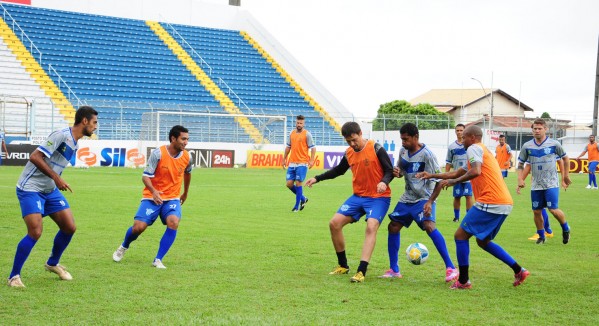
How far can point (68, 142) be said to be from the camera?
342 inches

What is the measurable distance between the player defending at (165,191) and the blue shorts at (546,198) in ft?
21.8

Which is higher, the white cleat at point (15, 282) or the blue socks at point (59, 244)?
the blue socks at point (59, 244)

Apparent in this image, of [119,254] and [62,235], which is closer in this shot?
[62,235]

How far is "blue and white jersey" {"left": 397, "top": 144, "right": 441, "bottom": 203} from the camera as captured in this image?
969cm

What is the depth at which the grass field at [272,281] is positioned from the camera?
7336 millimetres

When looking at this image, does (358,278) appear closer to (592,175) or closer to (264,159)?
(592,175)

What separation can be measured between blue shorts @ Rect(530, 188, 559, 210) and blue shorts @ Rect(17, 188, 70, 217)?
8.37m

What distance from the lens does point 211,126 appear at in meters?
43.1

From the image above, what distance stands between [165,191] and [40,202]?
2005 millimetres

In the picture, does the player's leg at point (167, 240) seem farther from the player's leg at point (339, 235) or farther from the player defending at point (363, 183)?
the player's leg at point (339, 235)

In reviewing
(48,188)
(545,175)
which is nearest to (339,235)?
(48,188)

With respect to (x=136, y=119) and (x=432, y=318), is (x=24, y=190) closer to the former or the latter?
(x=432, y=318)

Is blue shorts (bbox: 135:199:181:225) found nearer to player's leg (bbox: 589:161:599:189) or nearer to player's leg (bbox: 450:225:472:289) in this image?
player's leg (bbox: 450:225:472:289)

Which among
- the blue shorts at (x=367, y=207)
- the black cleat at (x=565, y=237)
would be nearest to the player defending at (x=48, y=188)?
the blue shorts at (x=367, y=207)
